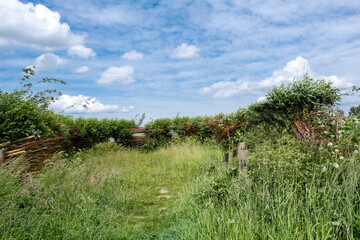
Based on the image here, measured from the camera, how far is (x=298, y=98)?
7477mm

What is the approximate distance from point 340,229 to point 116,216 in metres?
3.60

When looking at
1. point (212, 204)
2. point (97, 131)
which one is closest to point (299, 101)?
point (212, 204)

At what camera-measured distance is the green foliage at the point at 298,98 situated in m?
7.46

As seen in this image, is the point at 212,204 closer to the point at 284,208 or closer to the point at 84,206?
the point at 284,208

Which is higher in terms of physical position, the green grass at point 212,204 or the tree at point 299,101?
the tree at point 299,101

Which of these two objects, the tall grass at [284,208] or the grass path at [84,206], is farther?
the grass path at [84,206]

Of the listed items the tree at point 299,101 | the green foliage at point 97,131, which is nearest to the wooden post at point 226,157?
the tree at point 299,101

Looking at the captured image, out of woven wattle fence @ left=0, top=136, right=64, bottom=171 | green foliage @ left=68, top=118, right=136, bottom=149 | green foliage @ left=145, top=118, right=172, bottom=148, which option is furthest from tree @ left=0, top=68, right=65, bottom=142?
green foliage @ left=145, top=118, right=172, bottom=148

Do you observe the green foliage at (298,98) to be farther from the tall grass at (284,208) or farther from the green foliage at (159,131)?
the green foliage at (159,131)

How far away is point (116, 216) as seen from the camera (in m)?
4.74

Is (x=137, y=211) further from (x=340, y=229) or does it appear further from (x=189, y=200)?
(x=340, y=229)

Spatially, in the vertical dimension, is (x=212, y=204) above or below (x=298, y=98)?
below

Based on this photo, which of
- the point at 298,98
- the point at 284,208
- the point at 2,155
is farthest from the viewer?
the point at 298,98

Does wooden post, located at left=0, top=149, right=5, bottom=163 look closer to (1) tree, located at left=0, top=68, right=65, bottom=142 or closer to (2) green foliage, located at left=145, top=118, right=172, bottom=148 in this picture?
(1) tree, located at left=0, top=68, right=65, bottom=142
